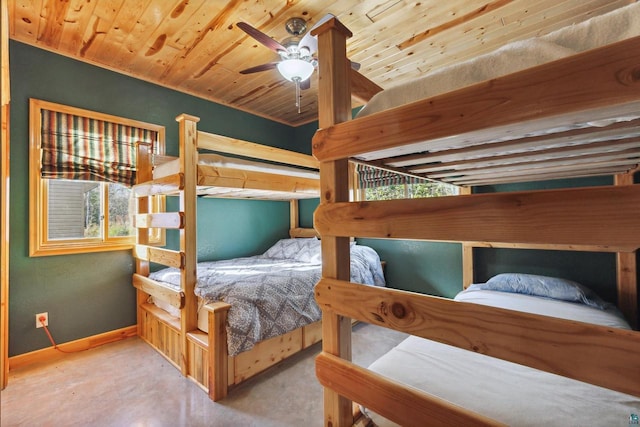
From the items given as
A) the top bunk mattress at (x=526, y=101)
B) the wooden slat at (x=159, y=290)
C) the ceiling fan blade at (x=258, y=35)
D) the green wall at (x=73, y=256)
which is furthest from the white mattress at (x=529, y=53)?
the green wall at (x=73, y=256)

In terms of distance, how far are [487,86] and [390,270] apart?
3.02 metres

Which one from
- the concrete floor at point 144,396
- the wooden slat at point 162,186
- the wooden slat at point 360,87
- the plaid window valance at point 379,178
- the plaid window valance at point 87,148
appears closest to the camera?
the wooden slat at point 360,87

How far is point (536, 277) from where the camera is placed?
2.27 m

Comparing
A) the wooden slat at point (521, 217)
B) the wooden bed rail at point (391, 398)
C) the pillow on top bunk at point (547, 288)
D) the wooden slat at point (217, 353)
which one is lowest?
the wooden slat at point (217, 353)

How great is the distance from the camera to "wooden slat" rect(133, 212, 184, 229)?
6.54 feet

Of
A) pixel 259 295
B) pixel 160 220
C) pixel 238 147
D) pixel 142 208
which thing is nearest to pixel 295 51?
pixel 238 147

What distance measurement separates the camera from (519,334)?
598mm

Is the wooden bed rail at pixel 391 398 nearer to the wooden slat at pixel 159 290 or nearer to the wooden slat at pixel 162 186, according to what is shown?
the wooden slat at pixel 159 290

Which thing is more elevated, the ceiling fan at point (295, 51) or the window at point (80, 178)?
the ceiling fan at point (295, 51)

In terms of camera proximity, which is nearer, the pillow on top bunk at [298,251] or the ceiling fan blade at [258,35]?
the ceiling fan blade at [258,35]

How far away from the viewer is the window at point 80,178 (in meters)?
2.33

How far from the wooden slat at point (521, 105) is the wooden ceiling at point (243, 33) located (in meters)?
1.65

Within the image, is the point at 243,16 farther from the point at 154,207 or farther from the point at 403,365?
the point at 403,365

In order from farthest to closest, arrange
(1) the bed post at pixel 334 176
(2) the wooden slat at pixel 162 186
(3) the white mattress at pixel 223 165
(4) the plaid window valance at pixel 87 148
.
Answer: (4) the plaid window valance at pixel 87 148 → (3) the white mattress at pixel 223 165 → (2) the wooden slat at pixel 162 186 → (1) the bed post at pixel 334 176
